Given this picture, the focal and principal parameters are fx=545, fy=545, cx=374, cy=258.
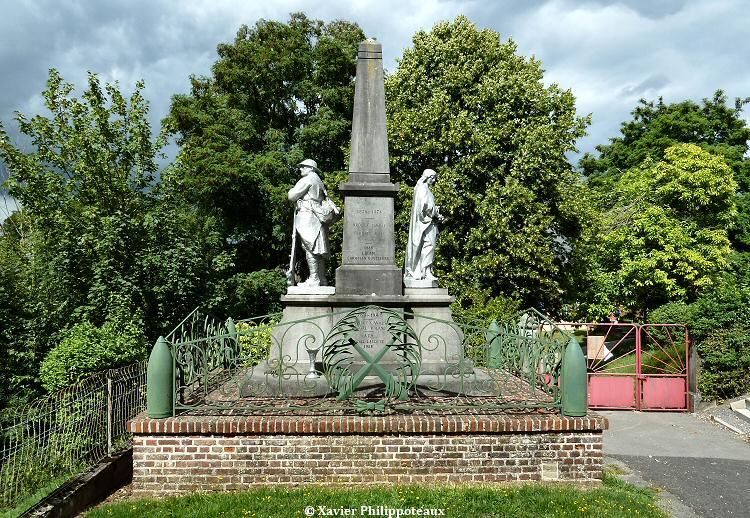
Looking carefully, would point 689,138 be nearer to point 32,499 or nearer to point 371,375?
point 371,375

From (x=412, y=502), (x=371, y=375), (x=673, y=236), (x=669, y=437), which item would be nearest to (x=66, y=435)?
(x=371, y=375)

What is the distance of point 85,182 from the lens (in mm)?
13648

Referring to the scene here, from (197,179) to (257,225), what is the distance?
291 cm

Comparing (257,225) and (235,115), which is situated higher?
(235,115)

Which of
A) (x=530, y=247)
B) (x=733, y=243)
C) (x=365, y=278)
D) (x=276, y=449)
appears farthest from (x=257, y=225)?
(x=733, y=243)

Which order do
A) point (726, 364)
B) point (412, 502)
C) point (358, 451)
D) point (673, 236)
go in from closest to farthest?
point (412, 502) < point (358, 451) < point (726, 364) < point (673, 236)

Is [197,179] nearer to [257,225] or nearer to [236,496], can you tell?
[257,225]

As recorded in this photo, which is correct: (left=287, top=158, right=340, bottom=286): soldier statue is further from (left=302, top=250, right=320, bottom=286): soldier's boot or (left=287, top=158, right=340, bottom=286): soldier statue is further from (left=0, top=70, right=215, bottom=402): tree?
(left=0, top=70, right=215, bottom=402): tree

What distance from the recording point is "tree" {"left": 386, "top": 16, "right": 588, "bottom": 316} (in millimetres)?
16062

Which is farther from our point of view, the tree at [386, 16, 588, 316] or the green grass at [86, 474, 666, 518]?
the tree at [386, 16, 588, 316]

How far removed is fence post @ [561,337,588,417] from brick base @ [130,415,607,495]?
134mm

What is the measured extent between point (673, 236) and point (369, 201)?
585 inches

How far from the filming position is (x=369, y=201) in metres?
8.23

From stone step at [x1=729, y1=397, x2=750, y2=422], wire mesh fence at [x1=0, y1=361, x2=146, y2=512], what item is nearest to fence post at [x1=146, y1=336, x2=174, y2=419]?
wire mesh fence at [x1=0, y1=361, x2=146, y2=512]
